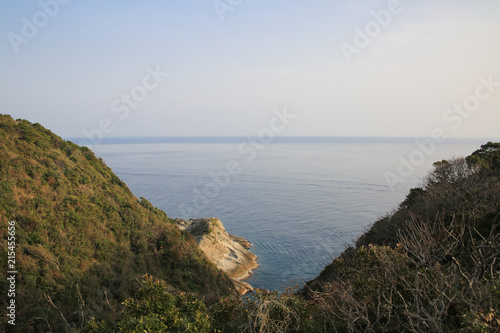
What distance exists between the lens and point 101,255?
20.1 m

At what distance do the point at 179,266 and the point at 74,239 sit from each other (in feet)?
28.3

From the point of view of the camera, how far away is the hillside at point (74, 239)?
599 inches

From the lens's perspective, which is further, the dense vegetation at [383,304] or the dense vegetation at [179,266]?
the dense vegetation at [179,266]

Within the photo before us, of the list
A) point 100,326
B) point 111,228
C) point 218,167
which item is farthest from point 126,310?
point 218,167

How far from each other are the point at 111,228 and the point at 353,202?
49723 mm

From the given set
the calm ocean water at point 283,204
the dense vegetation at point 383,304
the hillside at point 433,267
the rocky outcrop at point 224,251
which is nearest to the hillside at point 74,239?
the dense vegetation at point 383,304

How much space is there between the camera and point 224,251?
38.5m

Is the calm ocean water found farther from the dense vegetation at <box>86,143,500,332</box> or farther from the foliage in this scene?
the foliage

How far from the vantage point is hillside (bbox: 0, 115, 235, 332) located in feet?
49.9

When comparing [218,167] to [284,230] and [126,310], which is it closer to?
[284,230]

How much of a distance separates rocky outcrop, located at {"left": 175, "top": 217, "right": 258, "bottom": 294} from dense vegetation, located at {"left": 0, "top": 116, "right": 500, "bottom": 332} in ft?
23.6

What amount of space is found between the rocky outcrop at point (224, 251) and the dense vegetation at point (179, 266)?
23.6ft

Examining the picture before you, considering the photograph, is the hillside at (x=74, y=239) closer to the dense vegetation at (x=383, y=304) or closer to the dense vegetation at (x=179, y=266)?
the dense vegetation at (x=179, y=266)

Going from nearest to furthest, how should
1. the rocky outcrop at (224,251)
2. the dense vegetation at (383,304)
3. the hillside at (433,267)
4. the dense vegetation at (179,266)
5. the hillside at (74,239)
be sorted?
the dense vegetation at (383,304) < the hillside at (433,267) < the dense vegetation at (179,266) < the hillside at (74,239) < the rocky outcrop at (224,251)
